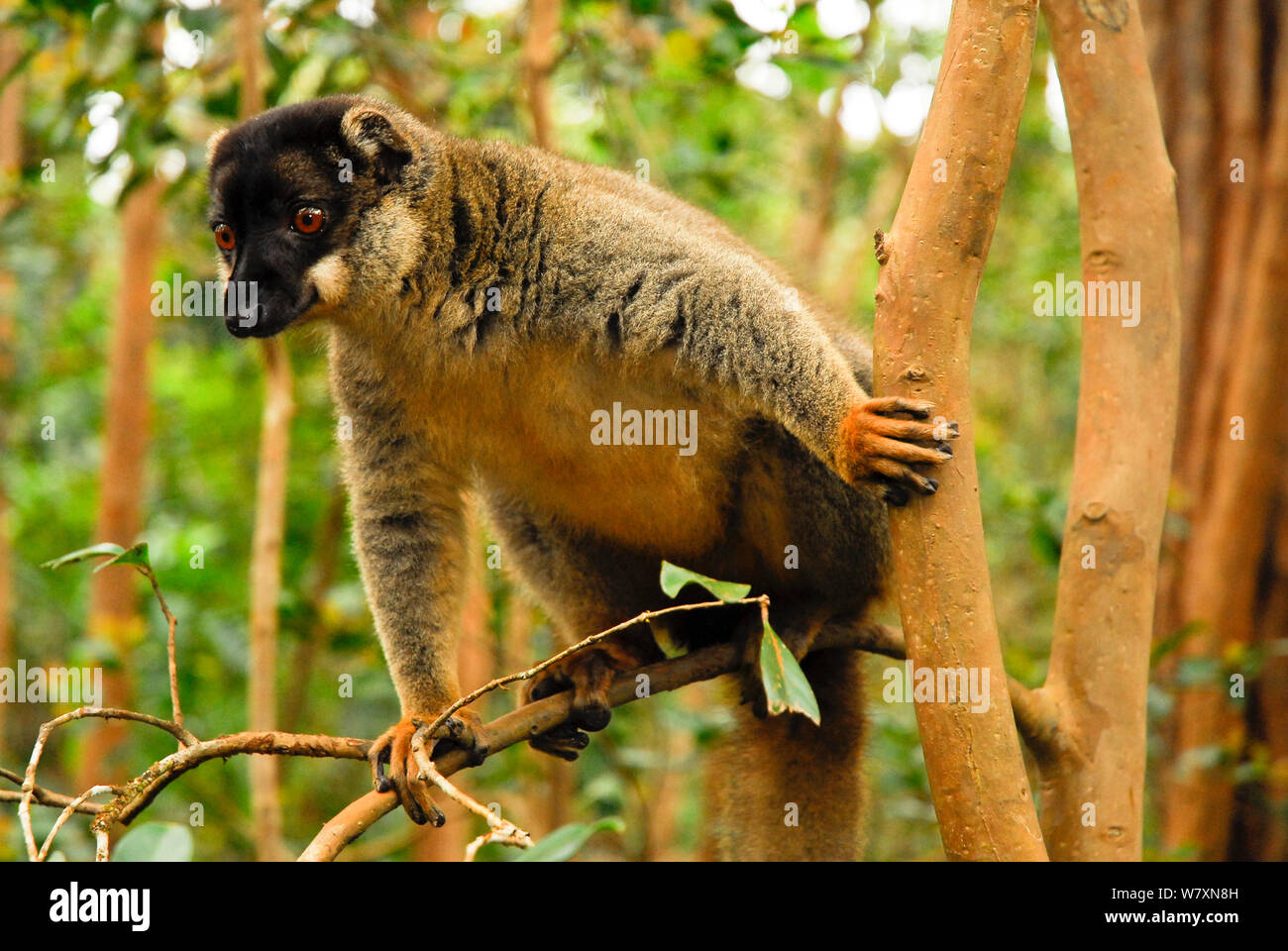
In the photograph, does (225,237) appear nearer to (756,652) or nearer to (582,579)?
(582,579)

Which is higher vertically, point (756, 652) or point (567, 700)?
point (756, 652)

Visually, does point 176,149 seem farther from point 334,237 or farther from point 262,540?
point 334,237

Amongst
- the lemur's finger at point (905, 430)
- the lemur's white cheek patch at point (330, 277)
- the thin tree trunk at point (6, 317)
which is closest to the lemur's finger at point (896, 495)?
the lemur's finger at point (905, 430)

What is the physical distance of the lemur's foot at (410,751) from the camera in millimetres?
3031

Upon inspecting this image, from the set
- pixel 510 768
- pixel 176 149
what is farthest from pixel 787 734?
pixel 176 149

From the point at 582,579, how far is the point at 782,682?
179cm

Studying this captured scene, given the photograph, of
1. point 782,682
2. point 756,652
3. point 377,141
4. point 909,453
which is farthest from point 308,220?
point 782,682

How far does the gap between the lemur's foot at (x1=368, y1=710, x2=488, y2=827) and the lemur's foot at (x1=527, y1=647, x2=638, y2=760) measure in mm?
211

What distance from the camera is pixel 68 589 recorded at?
890 centimetres

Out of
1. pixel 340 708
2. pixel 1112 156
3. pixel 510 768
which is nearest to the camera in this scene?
pixel 1112 156

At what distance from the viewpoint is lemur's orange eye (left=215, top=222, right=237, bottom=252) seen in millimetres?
3451

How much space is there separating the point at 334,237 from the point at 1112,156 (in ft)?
7.31

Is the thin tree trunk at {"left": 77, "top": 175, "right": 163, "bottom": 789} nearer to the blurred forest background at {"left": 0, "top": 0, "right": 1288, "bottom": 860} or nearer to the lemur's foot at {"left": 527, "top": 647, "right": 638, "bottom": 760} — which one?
the blurred forest background at {"left": 0, "top": 0, "right": 1288, "bottom": 860}

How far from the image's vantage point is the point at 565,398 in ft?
11.7
